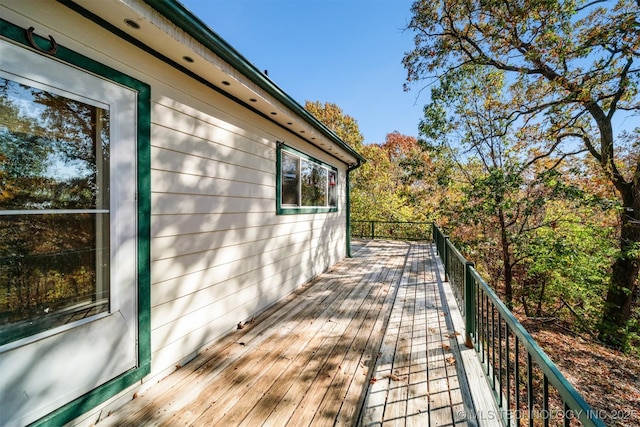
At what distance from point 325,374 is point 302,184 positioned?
3149mm

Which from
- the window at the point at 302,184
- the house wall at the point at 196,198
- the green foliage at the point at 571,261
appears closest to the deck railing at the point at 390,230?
the green foliage at the point at 571,261

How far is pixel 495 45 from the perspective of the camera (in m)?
6.34

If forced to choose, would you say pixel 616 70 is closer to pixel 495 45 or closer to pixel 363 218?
pixel 495 45

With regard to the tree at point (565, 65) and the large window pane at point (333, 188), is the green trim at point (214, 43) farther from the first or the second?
the tree at point (565, 65)

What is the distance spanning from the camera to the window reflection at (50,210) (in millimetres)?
1366

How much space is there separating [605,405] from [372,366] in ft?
13.5

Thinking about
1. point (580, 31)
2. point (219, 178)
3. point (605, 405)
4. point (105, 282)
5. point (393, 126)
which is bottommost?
point (605, 405)

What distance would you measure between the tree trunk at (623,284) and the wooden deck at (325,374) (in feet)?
19.6

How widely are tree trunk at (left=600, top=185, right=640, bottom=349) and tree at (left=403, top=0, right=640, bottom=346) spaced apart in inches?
0.7

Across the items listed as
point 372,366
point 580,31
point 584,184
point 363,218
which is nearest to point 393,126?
point 363,218

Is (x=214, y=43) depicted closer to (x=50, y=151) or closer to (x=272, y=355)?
(x=50, y=151)

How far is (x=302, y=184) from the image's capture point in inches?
187

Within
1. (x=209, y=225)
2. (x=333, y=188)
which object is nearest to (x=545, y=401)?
(x=209, y=225)

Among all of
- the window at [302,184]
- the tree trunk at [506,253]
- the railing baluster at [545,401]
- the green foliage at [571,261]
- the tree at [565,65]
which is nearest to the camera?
the railing baluster at [545,401]
